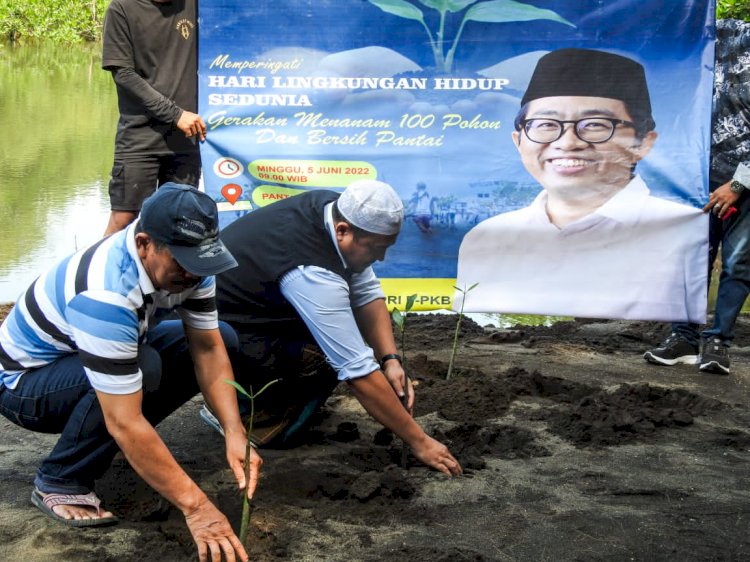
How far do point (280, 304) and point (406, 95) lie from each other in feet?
6.27

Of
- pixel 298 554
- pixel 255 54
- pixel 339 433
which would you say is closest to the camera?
pixel 298 554

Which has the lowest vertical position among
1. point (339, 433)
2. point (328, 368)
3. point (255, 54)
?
point (339, 433)

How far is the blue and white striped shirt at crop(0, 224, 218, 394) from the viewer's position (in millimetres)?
2756

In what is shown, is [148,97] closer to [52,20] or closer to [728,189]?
[728,189]

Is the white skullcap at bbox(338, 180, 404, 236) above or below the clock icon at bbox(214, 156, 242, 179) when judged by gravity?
above

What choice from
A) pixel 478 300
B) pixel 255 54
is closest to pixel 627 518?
pixel 478 300

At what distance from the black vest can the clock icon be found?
4.95 ft

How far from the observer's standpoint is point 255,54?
5137mm

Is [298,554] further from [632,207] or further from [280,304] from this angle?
[632,207]

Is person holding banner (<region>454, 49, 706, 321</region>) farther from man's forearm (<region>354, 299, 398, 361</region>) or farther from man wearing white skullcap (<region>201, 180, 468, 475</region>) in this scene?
man wearing white skullcap (<region>201, 180, 468, 475</region>)

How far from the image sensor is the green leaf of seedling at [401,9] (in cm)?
512

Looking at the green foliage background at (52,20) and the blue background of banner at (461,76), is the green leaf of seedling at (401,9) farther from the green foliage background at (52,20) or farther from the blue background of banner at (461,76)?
the green foliage background at (52,20)

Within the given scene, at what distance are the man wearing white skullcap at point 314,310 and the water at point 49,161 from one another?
2.84 meters

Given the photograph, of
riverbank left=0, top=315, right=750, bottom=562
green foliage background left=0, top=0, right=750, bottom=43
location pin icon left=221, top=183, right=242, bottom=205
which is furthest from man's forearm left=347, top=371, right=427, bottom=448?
green foliage background left=0, top=0, right=750, bottom=43
